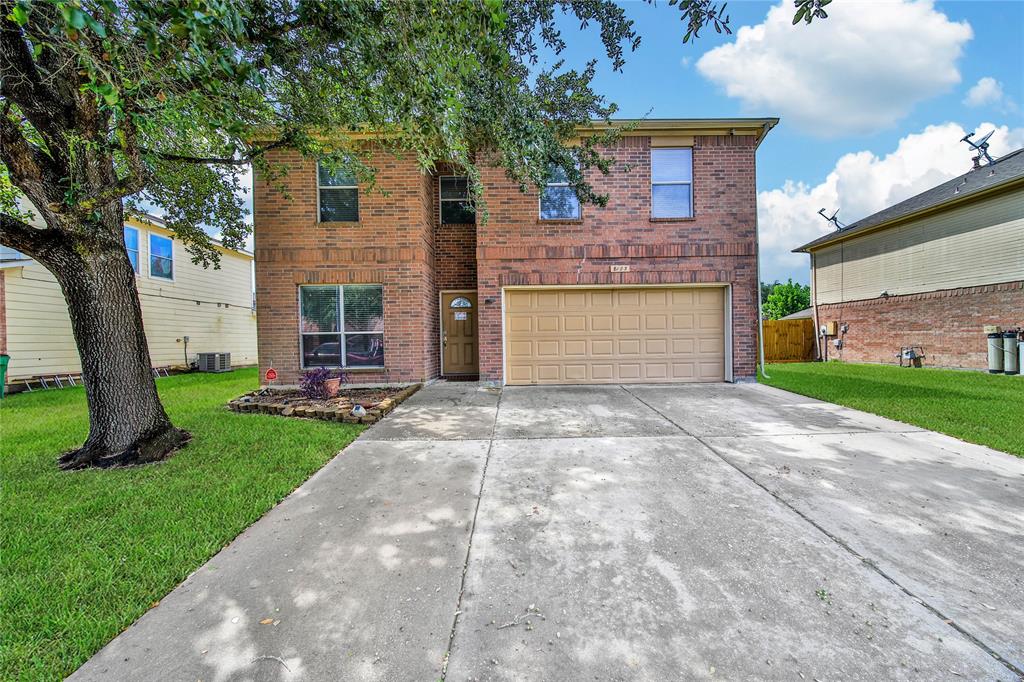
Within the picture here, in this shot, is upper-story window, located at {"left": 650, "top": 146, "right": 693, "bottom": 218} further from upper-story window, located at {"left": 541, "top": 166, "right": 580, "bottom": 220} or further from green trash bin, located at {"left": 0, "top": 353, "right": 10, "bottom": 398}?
green trash bin, located at {"left": 0, "top": 353, "right": 10, "bottom": 398}

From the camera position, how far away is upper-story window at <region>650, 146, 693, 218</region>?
8328 millimetres

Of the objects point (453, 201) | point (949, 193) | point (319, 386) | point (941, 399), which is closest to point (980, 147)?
point (949, 193)

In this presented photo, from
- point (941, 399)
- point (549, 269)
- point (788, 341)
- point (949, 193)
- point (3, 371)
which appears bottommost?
point (941, 399)

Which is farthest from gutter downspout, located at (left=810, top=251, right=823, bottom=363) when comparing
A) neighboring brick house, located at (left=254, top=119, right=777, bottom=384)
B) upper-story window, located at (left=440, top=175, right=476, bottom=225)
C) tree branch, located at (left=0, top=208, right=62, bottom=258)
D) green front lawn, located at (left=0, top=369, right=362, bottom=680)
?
tree branch, located at (left=0, top=208, right=62, bottom=258)

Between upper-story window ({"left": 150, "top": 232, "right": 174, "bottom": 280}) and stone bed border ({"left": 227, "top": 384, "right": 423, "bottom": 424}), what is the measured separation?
9.26 metres

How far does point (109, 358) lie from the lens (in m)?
4.18

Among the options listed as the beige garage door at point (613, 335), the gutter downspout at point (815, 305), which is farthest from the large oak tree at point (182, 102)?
the gutter downspout at point (815, 305)

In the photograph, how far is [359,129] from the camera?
5.53 m

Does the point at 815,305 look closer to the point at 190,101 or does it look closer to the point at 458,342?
the point at 458,342

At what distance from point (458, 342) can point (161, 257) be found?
1066 cm

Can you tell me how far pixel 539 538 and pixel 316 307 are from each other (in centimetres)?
726

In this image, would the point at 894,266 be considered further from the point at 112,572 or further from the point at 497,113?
the point at 112,572

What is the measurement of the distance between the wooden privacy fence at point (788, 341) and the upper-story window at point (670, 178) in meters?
10.3

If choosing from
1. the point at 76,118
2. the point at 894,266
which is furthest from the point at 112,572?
the point at 894,266
